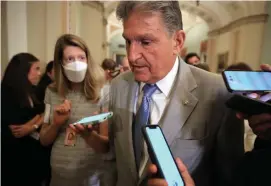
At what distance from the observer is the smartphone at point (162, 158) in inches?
29.1

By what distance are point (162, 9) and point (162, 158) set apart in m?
0.58

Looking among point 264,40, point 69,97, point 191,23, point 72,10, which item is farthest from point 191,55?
point 191,23

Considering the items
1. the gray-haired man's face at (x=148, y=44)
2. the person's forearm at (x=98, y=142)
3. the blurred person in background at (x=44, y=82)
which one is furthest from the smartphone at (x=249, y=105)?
the blurred person in background at (x=44, y=82)

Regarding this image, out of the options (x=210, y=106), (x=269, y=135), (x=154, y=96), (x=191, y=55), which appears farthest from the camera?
(x=191, y=55)

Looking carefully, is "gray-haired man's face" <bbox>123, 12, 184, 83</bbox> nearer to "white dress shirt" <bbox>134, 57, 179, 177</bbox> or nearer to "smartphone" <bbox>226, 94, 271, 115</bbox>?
"white dress shirt" <bbox>134, 57, 179, 177</bbox>

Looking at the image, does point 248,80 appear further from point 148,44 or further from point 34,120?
point 34,120

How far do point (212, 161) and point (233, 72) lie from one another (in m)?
0.44

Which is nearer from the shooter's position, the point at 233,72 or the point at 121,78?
the point at 233,72

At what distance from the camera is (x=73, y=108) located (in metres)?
1.76

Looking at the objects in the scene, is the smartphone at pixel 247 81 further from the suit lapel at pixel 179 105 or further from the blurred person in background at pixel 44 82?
the blurred person in background at pixel 44 82

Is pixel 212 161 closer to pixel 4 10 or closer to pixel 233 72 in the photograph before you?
pixel 233 72

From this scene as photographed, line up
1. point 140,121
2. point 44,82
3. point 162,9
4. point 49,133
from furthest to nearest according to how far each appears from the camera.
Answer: point 44,82, point 49,133, point 140,121, point 162,9

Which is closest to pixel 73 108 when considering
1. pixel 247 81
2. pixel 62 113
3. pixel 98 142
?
pixel 62 113

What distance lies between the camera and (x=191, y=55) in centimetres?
371
